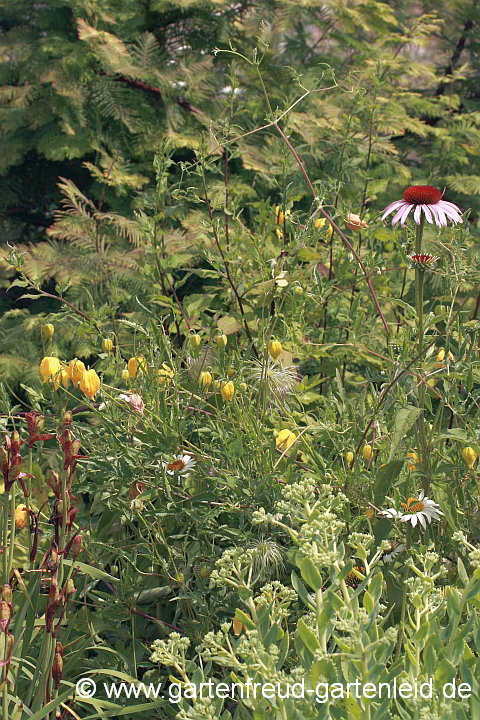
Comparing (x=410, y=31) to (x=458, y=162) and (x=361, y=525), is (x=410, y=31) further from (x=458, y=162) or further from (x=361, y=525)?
(x=361, y=525)

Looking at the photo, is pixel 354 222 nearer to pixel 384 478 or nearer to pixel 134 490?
pixel 384 478

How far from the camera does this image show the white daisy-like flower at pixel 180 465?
1897 millimetres

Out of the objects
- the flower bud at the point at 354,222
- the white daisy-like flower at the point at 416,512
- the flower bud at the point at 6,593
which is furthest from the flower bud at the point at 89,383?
the flower bud at the point at 354,222

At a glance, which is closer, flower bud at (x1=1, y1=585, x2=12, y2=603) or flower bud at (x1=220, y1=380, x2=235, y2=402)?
flower bud at (x1=1, y1=585, x2=12, y2=603)

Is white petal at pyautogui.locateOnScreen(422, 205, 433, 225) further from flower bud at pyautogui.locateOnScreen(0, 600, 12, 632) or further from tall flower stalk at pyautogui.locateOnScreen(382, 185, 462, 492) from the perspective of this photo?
flower bud at pyautogui.locateOnScreen(0, 600, 12, 632)

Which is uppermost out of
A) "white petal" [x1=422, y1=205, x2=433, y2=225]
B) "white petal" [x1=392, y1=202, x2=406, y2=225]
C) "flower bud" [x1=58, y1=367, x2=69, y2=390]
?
"white petal" [x1=422, y1=205, x2=433, y2=225]

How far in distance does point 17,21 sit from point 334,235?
7.51 ft

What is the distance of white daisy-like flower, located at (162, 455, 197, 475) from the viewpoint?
1.90 meters

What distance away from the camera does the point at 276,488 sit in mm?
1845

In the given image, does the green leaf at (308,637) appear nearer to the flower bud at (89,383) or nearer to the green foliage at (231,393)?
the green foliage at (231,393)

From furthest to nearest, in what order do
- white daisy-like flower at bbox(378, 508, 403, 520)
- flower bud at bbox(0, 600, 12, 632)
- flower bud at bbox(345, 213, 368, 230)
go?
flower bud at bbox(345, 213, 368, 230) → white daisy-like flower at bbox(378, 508, 403, 520) → flower bud at bbox(0, 600, 12, 632)

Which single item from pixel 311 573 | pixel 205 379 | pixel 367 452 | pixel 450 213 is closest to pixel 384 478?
pixel 367 452

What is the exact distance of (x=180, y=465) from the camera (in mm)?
1901

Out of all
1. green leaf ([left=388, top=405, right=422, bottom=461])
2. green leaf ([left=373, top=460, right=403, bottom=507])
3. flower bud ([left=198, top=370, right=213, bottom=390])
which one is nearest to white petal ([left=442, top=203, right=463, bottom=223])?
green leaf ([left=388, top=405, right=422, bottom=461])
